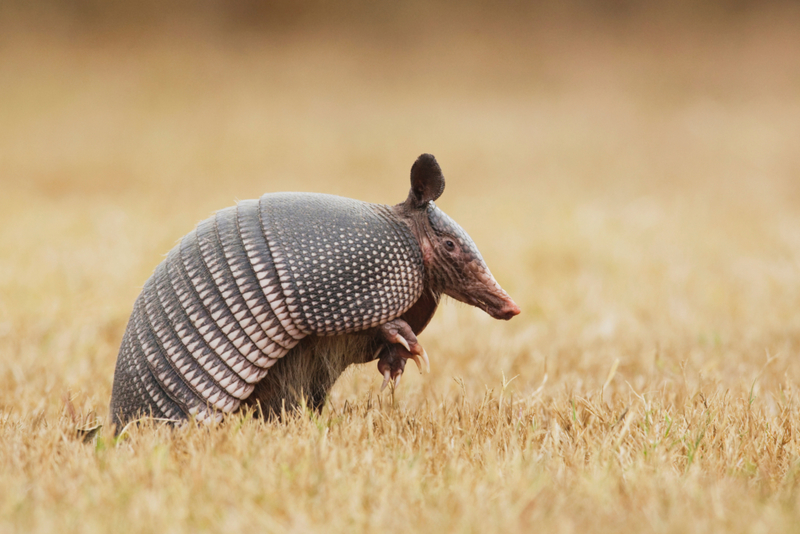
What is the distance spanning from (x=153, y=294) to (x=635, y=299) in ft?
16.1

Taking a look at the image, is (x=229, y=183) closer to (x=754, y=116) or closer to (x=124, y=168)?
(x=124, y=168)

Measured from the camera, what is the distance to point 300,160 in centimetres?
1278

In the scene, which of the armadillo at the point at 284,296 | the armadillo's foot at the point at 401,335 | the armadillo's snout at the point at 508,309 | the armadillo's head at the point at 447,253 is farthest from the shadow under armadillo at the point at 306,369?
the armadillo's snout at the point at 508,309

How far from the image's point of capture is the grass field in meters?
2.17

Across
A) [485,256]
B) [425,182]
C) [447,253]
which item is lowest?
[485,256]

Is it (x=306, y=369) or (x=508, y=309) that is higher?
(x=508, y=309)

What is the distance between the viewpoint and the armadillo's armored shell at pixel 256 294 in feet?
8.70

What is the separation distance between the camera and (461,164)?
13219 millimetres

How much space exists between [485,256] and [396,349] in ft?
17.4

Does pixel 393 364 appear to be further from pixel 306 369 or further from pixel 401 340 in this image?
pixel 306 369

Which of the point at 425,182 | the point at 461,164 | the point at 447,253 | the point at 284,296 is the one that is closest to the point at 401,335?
the point at 447,253

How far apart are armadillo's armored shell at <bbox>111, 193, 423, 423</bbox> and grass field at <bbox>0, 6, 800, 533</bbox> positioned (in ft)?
0.64

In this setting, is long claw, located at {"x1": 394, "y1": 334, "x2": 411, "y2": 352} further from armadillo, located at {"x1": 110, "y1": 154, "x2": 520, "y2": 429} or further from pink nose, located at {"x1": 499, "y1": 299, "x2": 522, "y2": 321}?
pink nose, located at {"x1": 499, "y1": 299, "x2": 522, "y2": 321}

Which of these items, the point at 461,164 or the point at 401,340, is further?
the point at 461,164
